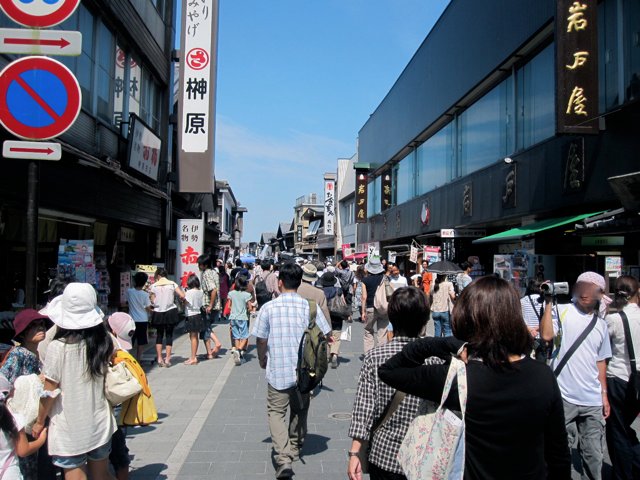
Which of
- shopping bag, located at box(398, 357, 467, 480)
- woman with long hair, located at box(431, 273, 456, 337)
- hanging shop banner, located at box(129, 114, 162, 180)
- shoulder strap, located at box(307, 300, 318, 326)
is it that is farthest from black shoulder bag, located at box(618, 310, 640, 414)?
hanging shop banner, located at box(129, 114, 162, 180)

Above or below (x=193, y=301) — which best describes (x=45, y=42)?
above

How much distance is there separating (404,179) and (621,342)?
2490cm

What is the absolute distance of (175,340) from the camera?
45.0 ft

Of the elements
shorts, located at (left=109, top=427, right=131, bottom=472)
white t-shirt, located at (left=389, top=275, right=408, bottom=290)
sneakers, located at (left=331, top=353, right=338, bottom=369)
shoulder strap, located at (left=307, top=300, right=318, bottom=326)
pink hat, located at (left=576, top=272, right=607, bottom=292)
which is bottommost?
sneakers, located at (left=331, top=353, right=338, bottom=369)

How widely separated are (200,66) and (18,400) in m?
12.6

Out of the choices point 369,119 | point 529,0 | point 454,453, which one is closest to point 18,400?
point 454,453

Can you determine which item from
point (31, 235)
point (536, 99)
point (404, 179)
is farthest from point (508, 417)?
point (404, 179)

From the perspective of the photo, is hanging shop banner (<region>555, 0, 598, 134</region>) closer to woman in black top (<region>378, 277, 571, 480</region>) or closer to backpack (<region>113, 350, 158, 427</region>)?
backpack (<region>113, 350, 158, 427</region>)

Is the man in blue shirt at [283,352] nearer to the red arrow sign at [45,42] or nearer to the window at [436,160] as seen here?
the red arrow sign at [45,42]

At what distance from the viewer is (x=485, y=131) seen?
17.9 metres

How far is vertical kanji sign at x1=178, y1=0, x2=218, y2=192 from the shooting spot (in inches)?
573

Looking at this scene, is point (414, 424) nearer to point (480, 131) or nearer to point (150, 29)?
point (150, 29)

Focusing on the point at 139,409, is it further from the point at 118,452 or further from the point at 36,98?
the point at 36,98

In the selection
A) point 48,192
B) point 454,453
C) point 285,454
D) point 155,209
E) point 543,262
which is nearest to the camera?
point 454,453
